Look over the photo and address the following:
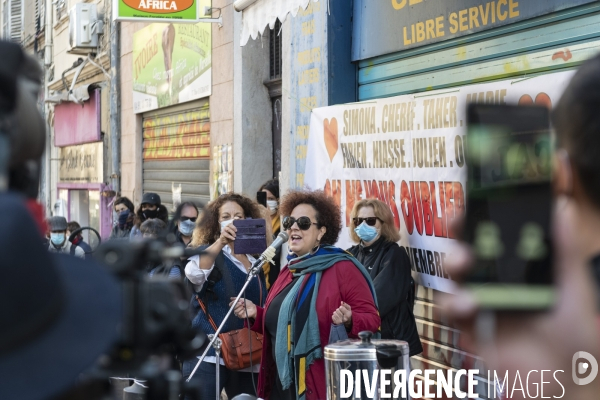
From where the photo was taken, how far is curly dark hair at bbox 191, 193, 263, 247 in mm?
6406

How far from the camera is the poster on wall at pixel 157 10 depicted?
1179cm

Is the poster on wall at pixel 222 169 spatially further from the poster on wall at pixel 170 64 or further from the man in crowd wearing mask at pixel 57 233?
the man in crowd wearing mask at pixel 57 233

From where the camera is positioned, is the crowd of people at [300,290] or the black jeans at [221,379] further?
the black jeans at [221,379]

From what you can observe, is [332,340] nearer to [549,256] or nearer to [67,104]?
[549,256]

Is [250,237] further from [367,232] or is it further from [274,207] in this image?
[274,207]

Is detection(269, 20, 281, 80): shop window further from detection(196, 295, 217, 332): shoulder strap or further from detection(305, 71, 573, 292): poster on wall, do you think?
detection(196, 295, 217, 332): shoulder strap

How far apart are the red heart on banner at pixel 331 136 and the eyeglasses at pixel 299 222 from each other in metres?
2.05

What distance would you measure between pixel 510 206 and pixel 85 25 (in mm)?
19039

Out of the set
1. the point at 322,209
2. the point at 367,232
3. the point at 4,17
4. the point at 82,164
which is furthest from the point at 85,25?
the point at 322,209

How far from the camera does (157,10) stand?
11758mm

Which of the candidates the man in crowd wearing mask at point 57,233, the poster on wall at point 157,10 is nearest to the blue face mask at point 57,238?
the man in crowd wearing mask at point 57,233

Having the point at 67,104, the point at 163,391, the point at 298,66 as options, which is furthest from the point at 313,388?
the point at 67,104

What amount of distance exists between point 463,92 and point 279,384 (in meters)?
2.19

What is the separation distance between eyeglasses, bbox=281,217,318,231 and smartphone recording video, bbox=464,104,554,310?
14.4ft
